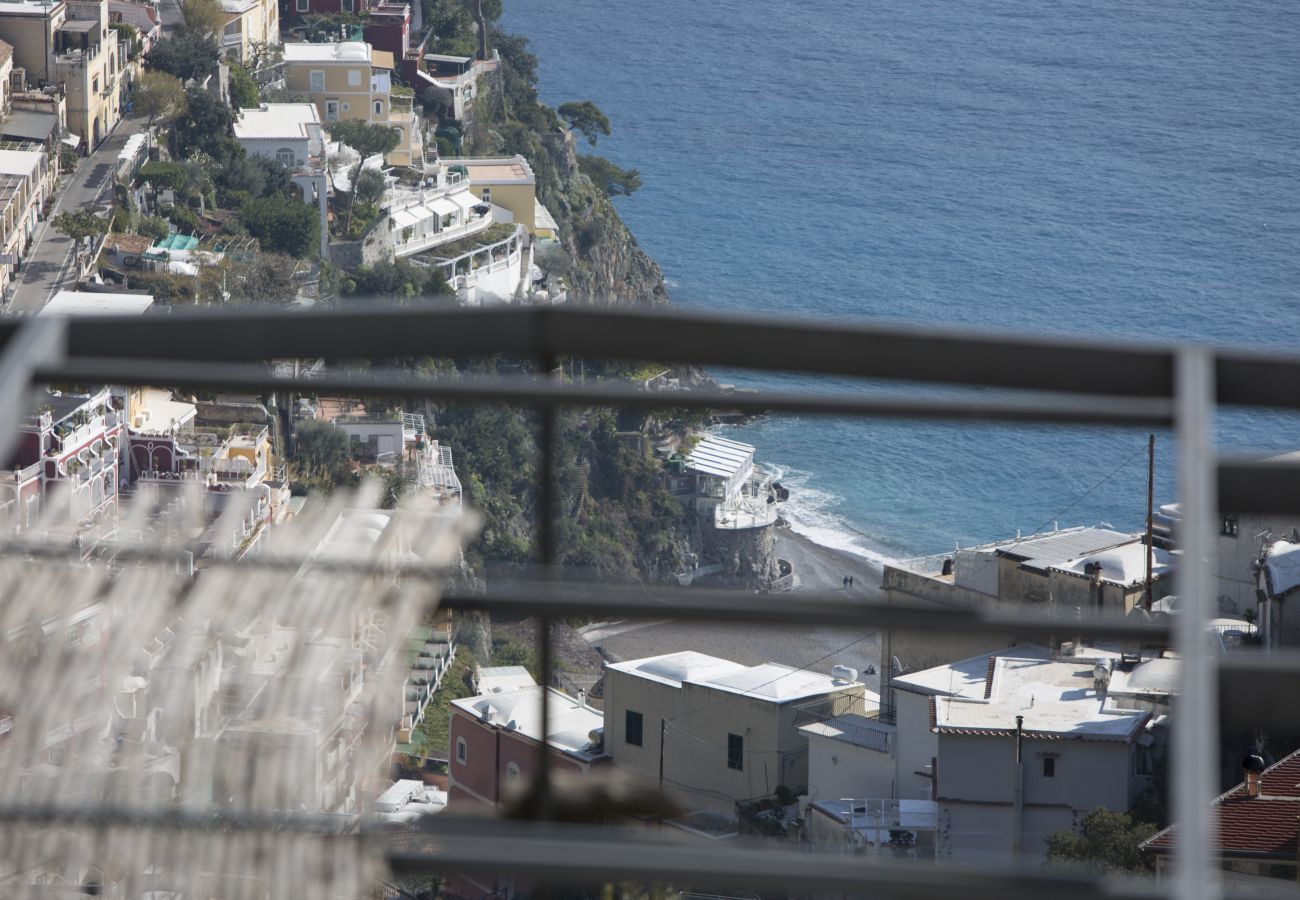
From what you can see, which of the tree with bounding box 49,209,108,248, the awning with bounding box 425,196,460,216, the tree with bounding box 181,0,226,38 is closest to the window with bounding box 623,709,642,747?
the tree with bounding box 49,209,108,248

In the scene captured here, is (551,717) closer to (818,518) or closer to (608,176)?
(818,518)

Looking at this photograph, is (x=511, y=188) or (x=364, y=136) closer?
(x=364, y=136)

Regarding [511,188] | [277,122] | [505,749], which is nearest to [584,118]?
[511,188]

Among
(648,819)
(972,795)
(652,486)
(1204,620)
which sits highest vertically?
(1204,620)

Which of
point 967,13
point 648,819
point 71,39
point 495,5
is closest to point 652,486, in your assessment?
point 71,39

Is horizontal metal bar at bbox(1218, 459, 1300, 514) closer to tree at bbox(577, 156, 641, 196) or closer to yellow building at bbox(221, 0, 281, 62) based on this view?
yellow building at bbox(221, 0, 281, 62)

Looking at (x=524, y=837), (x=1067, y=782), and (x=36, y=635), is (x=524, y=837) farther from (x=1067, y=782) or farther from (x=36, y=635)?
(x=1067, y=782)
